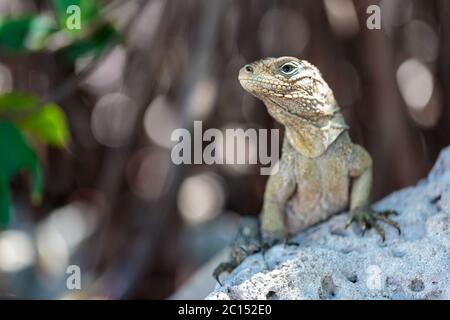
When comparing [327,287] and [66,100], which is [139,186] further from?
[327,287]

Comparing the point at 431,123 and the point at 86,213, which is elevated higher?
the point at 431,123

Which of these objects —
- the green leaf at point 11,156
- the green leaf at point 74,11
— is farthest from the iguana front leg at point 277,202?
Answer: the green leaf at point 74,11

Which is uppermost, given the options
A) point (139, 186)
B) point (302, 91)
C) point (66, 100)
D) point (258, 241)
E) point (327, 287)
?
point (66, 100)

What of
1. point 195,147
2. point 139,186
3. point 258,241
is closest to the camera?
point 258,241

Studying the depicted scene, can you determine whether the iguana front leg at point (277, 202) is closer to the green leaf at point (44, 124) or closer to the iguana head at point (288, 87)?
the iguana head at point (288, 87)

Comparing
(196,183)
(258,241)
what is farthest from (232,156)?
(258,241)
